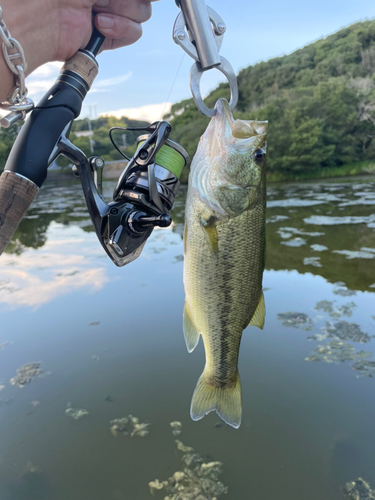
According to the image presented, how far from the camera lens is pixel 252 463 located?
2340 mm

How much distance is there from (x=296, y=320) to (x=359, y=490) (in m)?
1.87

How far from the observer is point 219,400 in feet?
4.82

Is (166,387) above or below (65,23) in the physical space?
below

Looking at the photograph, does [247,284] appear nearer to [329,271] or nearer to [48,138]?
[48,138]

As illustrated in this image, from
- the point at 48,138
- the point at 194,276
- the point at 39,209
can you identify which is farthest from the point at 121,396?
the point at 39,209

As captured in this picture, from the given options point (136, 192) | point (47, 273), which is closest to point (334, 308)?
point (136, 192)

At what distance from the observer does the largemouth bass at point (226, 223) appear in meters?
1.29

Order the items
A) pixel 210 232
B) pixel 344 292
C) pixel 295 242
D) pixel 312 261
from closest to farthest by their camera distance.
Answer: pixel 210 232
pixel 344 292
pixel 312 261
pixel 295 242

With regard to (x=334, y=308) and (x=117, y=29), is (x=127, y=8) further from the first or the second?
(x=334, y=308)

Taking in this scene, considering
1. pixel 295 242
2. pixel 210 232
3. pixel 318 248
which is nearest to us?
pixel 210 232

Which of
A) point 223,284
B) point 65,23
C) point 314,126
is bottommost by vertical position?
point 223,284

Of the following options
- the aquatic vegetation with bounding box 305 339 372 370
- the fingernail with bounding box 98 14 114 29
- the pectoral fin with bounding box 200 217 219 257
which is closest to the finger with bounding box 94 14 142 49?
the fingernail with bounding box 98 14 114 29

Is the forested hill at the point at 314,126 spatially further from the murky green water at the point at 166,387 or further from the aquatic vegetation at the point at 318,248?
the murky green water at the point at 166,387

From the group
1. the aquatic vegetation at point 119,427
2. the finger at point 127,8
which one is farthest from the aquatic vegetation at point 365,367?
the finger at point 127,8
